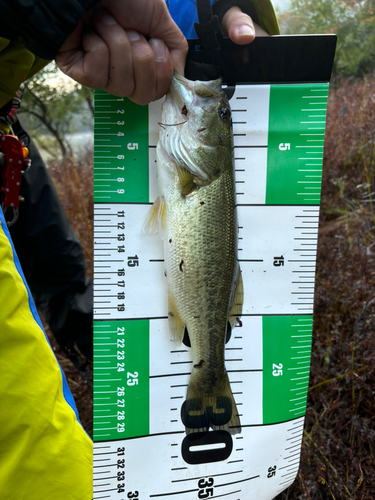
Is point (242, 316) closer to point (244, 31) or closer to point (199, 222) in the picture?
point (199, 222)

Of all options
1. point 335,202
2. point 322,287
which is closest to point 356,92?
point 335,202

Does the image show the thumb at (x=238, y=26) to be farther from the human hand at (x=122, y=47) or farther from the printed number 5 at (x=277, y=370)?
the printed number 5 at (x=277, y=370)

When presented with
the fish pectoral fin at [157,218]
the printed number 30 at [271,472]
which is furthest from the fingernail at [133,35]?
the printed number 30 at [271,472]

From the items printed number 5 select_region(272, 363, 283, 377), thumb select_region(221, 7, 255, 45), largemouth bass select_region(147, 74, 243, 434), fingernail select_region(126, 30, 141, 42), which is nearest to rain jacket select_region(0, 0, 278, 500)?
fingernail select_region(126, 30, 141, 42)

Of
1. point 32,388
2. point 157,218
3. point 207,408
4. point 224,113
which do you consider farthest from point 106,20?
point 207,408

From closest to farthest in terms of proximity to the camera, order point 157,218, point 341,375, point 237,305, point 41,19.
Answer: point 41,19 → point 157,218 → point 237,305 → point 341,375

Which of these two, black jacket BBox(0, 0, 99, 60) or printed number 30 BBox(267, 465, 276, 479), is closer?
black jacket BBox(0, 0, 99, 60)

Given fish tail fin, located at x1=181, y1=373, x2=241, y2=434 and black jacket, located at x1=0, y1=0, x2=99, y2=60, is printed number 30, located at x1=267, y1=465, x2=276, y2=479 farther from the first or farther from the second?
black jacket, located at x1=0, y1=0, x2=99, y2=60
